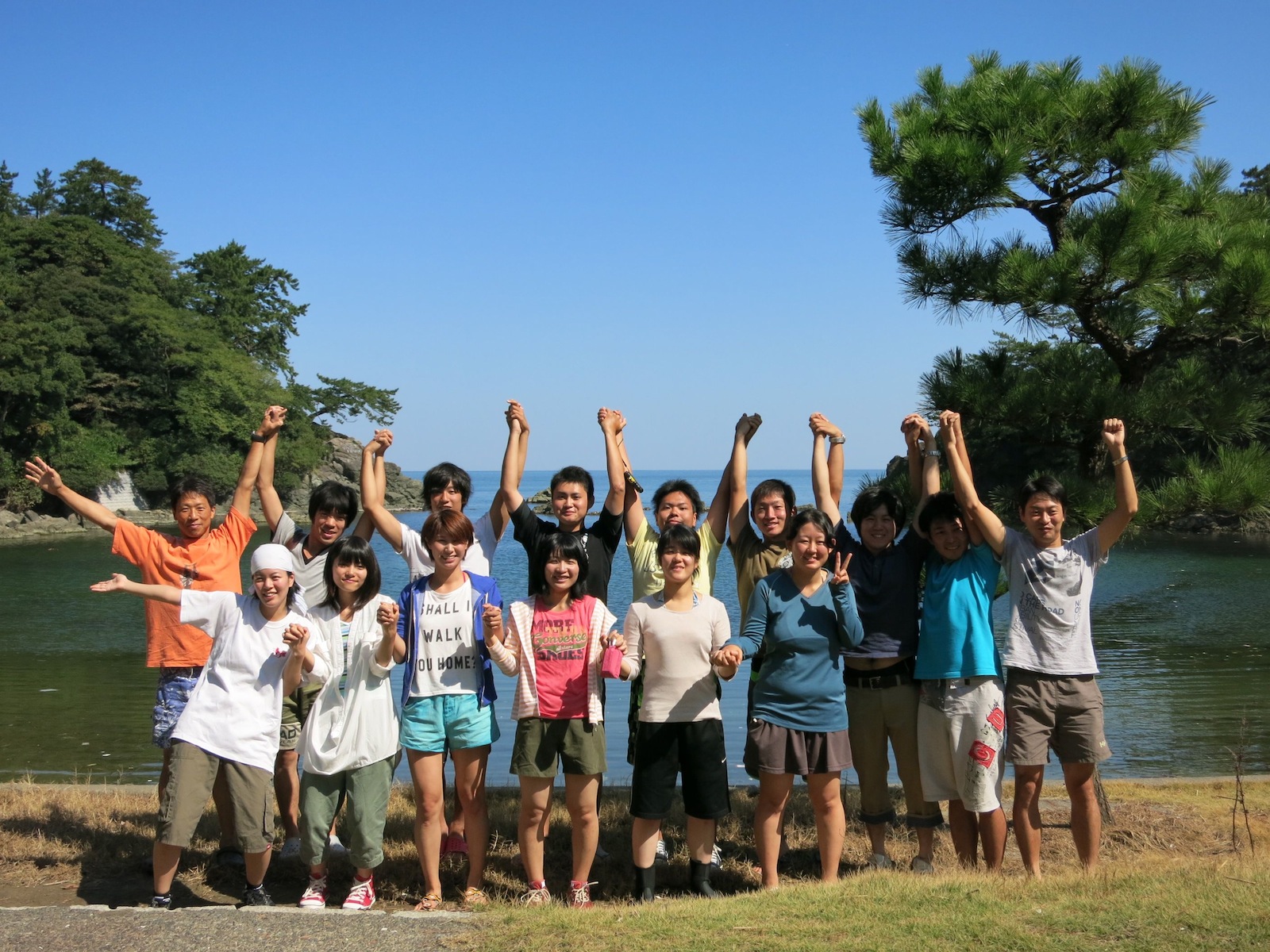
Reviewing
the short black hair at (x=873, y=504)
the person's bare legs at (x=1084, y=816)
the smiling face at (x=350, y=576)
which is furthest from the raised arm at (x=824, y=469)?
the smiling face at (x=350, y=576)

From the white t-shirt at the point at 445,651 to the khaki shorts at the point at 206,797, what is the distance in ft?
2.53

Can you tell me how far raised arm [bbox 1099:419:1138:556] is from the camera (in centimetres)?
477

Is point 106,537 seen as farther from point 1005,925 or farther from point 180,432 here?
point 1005,925

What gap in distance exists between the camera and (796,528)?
4.78 metres

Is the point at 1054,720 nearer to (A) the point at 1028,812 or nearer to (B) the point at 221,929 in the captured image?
(A) the point at 1028,812

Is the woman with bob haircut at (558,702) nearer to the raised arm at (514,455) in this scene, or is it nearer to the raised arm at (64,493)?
the raised arm at (514,455)

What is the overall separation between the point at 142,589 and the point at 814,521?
9.49 feet

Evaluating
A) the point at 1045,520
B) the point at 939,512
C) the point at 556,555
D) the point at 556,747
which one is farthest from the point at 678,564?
the point at 1045,520

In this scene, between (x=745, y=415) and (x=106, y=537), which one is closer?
(x=745, y=415)

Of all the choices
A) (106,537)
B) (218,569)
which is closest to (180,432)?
(106,537)

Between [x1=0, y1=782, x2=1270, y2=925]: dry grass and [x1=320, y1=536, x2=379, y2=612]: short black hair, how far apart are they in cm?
140

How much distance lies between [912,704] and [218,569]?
3443 millimetres

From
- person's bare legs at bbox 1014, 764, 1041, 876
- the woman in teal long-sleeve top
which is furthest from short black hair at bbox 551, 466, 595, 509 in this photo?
person's bare legs at bbox 1014, 764, 1041, 876

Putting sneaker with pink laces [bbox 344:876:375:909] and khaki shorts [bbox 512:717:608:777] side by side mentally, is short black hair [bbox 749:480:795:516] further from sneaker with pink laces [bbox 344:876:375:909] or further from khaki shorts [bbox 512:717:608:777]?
sneaker with pink laces [bbox 344:876:375:909]
